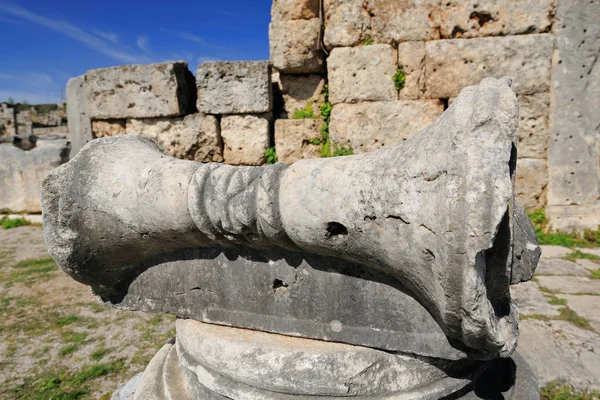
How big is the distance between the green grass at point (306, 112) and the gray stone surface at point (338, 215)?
3843mm

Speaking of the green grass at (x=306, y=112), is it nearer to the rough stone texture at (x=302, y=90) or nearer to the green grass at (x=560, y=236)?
the rough stone texture at (x=302, y=90)

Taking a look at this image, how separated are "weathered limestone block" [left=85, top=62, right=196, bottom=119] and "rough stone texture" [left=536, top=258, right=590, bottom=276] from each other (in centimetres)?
467

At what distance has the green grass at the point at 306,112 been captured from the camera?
5488 mm

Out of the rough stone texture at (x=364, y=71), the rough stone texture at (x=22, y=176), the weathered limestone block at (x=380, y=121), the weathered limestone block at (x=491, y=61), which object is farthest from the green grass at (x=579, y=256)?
the rough stone texture at (x=22, y=176)

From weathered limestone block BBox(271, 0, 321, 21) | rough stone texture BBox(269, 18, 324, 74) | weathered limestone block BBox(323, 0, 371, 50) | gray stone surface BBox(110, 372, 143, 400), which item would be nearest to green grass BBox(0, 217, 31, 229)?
rough stone texture BBox(269, 18, 324, 74)

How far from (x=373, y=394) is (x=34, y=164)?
7274 millimetres

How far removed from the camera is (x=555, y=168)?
15.9ft

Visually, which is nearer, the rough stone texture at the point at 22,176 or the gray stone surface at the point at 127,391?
the gray stone surface at the point at 127,391

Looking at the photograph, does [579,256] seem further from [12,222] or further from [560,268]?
[12,222]

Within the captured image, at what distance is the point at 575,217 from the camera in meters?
4.88

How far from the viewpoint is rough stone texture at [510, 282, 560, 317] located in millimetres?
3102

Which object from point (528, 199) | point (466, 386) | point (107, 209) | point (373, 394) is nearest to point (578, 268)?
point (528, 199)

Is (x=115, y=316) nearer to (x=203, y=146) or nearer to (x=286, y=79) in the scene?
(x=203, y=146)

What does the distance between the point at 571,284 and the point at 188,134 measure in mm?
4697
